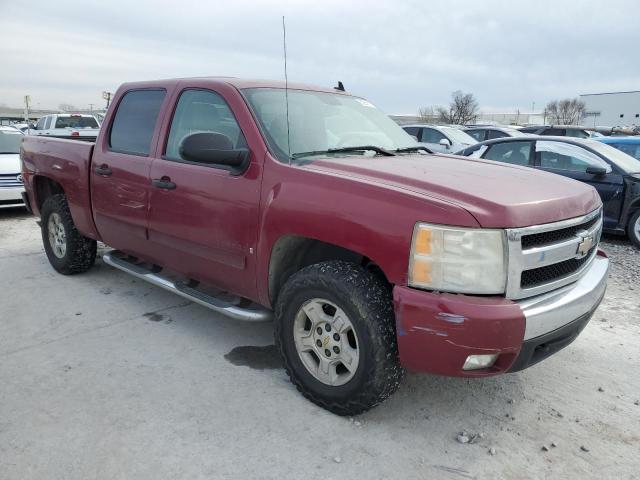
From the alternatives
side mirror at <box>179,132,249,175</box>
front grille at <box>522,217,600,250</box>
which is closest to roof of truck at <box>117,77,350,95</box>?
side mirror at <box>179,132,249,175</box>

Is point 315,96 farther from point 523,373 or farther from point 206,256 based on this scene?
point 523,373

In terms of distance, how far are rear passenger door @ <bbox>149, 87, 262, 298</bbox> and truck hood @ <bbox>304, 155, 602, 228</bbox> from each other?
0.54 metres

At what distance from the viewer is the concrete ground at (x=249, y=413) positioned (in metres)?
2.50

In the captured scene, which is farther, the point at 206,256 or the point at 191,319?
the point at 191,319

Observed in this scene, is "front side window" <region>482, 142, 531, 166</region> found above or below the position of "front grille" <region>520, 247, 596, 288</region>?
above

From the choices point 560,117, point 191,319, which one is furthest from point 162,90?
point 560,117

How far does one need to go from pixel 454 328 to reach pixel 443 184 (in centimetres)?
74

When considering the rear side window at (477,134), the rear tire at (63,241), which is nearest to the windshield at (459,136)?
the rear side window at (477,134)

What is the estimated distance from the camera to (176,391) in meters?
3.12

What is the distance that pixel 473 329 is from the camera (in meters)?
2.33

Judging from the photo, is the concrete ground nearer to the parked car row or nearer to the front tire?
the front tire

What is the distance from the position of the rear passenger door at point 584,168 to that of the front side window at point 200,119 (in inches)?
225

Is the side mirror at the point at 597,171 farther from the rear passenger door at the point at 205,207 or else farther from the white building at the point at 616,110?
the white building at the point at 616,110

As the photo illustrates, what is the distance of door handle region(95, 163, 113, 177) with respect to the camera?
4.28 metres
